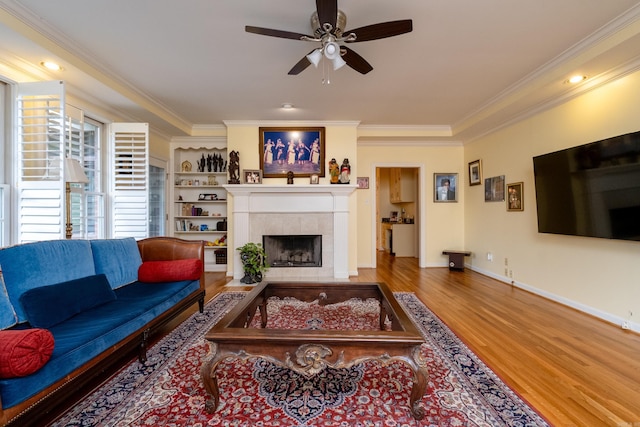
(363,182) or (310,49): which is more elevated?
(310,49)

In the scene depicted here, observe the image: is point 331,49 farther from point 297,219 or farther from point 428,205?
point 428,205

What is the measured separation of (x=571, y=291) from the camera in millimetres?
3242

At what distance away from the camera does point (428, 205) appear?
557 centimetres

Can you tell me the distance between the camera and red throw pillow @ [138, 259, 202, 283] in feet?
9.11

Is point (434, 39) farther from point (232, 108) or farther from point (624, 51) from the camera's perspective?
point (232, 108)

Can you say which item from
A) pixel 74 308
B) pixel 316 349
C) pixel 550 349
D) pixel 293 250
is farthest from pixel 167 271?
pixel 550 349

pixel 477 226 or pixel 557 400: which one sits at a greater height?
pixel 477 226

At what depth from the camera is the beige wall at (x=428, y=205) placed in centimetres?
555

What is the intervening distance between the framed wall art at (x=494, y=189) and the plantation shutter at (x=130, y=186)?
5.32m

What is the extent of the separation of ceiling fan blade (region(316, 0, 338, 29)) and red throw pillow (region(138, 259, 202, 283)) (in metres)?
2.51

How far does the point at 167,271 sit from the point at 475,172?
5228 mm

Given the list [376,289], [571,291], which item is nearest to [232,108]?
[376,289]

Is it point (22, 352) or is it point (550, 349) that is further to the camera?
point (550, 349)

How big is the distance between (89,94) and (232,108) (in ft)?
5.56
